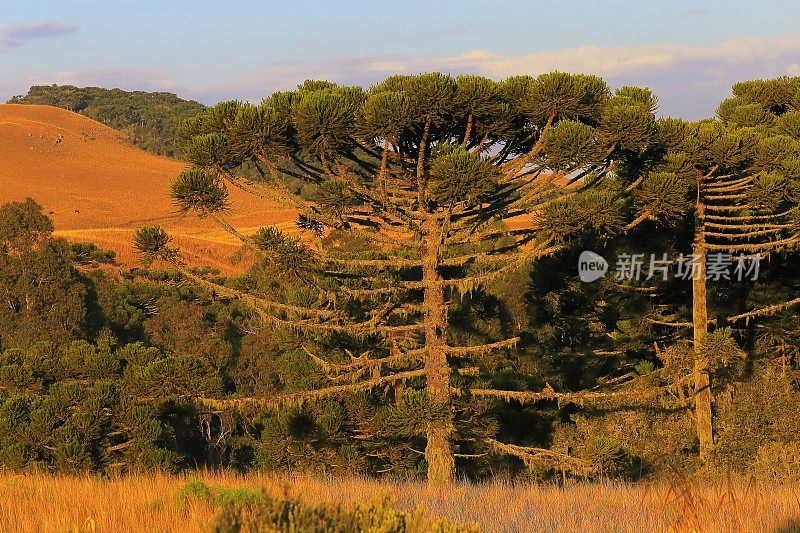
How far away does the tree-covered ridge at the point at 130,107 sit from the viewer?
136 metres

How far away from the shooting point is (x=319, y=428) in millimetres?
17172

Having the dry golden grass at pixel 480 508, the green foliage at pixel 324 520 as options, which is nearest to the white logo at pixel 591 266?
the dry golden grass at pixel 480 508

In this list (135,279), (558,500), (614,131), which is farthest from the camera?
(135,279)

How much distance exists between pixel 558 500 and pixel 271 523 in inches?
167

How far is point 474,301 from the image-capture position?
22281 millimetres

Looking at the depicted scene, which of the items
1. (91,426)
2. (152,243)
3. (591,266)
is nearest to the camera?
(152,243)

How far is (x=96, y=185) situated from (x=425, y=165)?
98.1 metres

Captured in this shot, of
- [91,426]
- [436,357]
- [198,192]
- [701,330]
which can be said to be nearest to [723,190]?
[701,330]

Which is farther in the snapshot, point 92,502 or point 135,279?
point 135,279

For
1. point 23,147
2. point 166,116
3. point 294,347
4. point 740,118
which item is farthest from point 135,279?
point 166,116

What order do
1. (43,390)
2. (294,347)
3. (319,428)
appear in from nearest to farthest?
(43,390), (319,428), (294,347)

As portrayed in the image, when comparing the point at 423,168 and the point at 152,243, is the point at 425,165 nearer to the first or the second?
the point at 423,168

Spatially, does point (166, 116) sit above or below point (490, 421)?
above

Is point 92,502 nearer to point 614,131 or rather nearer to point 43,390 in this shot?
point 614,131
